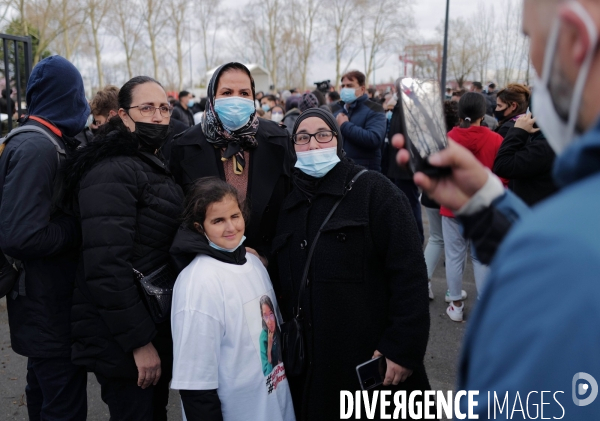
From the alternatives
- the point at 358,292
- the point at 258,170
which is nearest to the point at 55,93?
the point at 258,170

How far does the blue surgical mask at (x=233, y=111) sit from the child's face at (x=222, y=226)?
62 cm

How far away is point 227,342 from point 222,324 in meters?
0.09

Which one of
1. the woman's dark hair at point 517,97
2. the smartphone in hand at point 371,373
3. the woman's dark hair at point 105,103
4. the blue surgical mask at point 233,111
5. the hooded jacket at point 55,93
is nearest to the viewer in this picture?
the smartphone in hand at point 371,373

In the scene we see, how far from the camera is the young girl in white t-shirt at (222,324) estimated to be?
2.03m

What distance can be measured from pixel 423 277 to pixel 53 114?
1.99m

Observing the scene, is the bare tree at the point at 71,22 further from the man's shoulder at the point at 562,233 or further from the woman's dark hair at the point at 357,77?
the man's shoulder at the point at 562,233

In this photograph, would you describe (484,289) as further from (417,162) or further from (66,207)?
(66,207)

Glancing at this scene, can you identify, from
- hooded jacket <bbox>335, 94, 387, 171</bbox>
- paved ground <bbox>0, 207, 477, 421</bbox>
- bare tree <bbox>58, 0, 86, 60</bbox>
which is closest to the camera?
paved ground <bbox>0, 207, 477, 421</bbox>

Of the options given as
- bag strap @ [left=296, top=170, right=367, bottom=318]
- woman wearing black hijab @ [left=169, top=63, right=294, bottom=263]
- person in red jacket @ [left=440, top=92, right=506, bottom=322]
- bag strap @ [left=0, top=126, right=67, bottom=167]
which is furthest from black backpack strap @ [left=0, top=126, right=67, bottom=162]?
person in red jacket @ [left=440, top=92, right=506, bottom=322]

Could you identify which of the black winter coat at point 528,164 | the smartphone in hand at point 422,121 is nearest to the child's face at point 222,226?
the smartphone in hand at point 422,121

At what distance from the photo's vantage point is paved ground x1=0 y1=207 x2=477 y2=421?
3.34 metres

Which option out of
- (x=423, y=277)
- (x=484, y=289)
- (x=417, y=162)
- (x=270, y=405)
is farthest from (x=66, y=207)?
(x=484, y=289)

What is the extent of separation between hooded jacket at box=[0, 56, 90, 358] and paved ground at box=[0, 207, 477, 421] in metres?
1.13

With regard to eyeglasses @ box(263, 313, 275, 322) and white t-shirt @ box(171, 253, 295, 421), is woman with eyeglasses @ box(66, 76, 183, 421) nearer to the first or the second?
white t-shirt @ box(171, 253, 295, 421)
